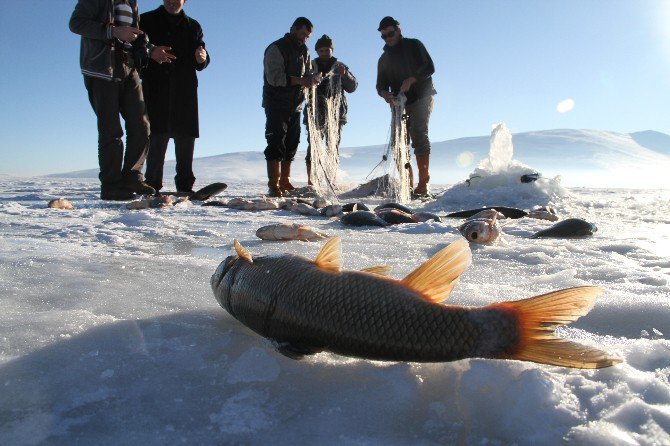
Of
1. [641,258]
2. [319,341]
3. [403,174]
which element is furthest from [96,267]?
[403,174]

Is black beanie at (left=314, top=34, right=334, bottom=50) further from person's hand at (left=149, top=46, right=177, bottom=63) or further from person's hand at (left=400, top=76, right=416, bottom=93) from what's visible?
person's hand at (left=149, top=46, right=177, bottom=63)

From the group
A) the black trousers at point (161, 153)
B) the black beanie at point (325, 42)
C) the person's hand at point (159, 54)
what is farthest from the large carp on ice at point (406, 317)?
the black beanie at point (325, 42)

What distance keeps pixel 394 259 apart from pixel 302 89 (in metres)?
6.82

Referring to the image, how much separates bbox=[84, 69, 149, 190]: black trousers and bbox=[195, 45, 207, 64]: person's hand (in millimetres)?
1023

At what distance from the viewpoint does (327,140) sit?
9.40m

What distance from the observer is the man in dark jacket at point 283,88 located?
28.3 ft

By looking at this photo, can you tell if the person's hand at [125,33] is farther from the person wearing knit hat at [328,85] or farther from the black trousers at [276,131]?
the person wearing knit hat at [328,85]

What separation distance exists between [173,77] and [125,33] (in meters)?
1.44

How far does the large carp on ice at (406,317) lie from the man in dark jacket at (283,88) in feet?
24.6

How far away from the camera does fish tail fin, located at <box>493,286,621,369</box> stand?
3.57 ft

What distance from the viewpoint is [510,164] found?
28.3 ft

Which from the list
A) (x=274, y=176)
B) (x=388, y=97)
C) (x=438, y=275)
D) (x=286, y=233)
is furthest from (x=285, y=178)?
(x=438, y=275)

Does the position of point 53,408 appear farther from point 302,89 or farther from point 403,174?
point 302,89

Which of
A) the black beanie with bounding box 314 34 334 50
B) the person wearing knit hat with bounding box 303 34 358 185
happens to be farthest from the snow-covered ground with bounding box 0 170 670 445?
the black beanie with bounding box 314 34 334 50
